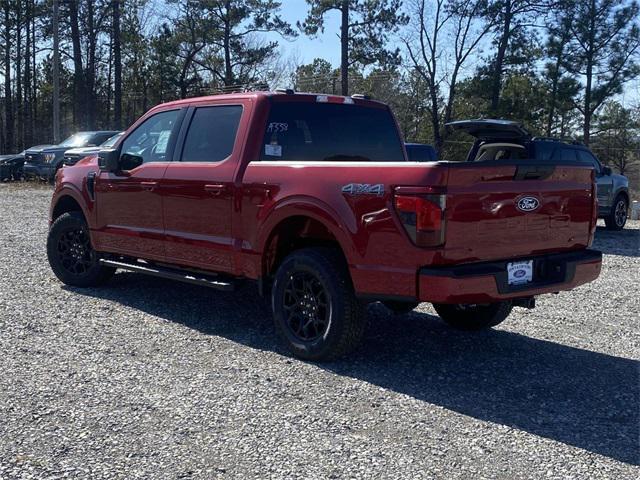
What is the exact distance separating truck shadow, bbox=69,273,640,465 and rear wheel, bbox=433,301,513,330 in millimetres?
102

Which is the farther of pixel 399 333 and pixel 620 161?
pixel 620 161

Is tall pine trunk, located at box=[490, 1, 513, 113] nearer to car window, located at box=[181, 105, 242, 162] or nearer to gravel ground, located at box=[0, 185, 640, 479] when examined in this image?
gravel ground, located at box=[0, 185, 640, 479]

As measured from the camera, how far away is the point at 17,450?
372cm

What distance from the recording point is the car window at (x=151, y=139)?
6.68 m

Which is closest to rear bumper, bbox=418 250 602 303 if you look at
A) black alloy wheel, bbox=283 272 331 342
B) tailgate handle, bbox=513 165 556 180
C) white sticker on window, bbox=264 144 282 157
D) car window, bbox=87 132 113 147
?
tailgate handle, bbox=513 165 556 180

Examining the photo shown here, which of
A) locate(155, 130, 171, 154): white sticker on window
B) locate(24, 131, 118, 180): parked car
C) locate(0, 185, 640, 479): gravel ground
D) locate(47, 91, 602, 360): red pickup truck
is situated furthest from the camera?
locate(24, 131, 118, 180): parked car

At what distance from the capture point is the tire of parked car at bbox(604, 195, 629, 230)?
15656 mm

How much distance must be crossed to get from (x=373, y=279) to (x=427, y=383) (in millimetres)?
788

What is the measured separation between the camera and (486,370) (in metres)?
5.20

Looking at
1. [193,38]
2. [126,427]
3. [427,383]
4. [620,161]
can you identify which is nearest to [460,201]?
[427,383]

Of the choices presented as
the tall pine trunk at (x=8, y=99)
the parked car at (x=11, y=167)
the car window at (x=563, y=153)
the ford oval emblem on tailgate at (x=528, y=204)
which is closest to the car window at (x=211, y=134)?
the ford oval emblem on tailgate at (x=528, y=204)

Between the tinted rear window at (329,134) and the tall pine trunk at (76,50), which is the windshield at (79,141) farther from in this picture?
the tinted rear window at (329,134)

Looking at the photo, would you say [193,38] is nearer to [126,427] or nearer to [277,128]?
[277,128]

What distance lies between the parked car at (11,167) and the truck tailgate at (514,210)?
25839mm
